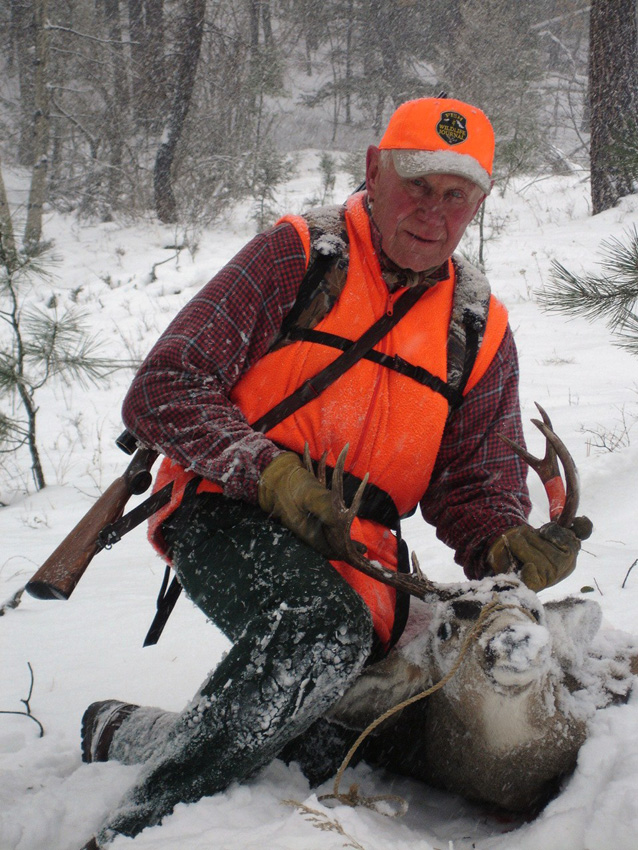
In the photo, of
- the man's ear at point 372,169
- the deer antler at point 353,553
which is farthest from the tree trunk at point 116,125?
the deer antler at point 353,553

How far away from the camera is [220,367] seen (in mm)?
2166

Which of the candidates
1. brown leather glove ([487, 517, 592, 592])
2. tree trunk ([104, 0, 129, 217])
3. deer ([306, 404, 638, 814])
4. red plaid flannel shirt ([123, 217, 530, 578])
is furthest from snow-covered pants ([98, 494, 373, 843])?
tree trunk ([104, 0, 129, 217])

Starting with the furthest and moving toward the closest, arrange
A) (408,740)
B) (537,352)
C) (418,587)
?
(537,352) < (408,740) < (418,587)

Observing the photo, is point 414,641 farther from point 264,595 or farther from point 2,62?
point 2,62

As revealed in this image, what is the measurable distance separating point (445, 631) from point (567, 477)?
538 millimetres

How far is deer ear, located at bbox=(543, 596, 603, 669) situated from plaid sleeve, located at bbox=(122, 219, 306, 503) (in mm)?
898

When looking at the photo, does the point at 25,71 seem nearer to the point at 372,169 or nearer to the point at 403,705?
the point at 372,169

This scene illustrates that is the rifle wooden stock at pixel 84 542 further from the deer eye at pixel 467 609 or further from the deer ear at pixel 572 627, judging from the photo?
the deer ear at pixel 572 627

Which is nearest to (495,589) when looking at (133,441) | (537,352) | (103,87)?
(133,441)

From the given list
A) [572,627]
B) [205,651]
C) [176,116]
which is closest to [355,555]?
[572,627]

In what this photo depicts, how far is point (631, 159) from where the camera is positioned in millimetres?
3275

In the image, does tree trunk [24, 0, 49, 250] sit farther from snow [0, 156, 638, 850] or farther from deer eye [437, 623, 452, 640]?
deer eye [437, 623, 452, 640]

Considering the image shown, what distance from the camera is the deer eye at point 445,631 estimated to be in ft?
6.21

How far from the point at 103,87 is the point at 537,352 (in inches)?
511
